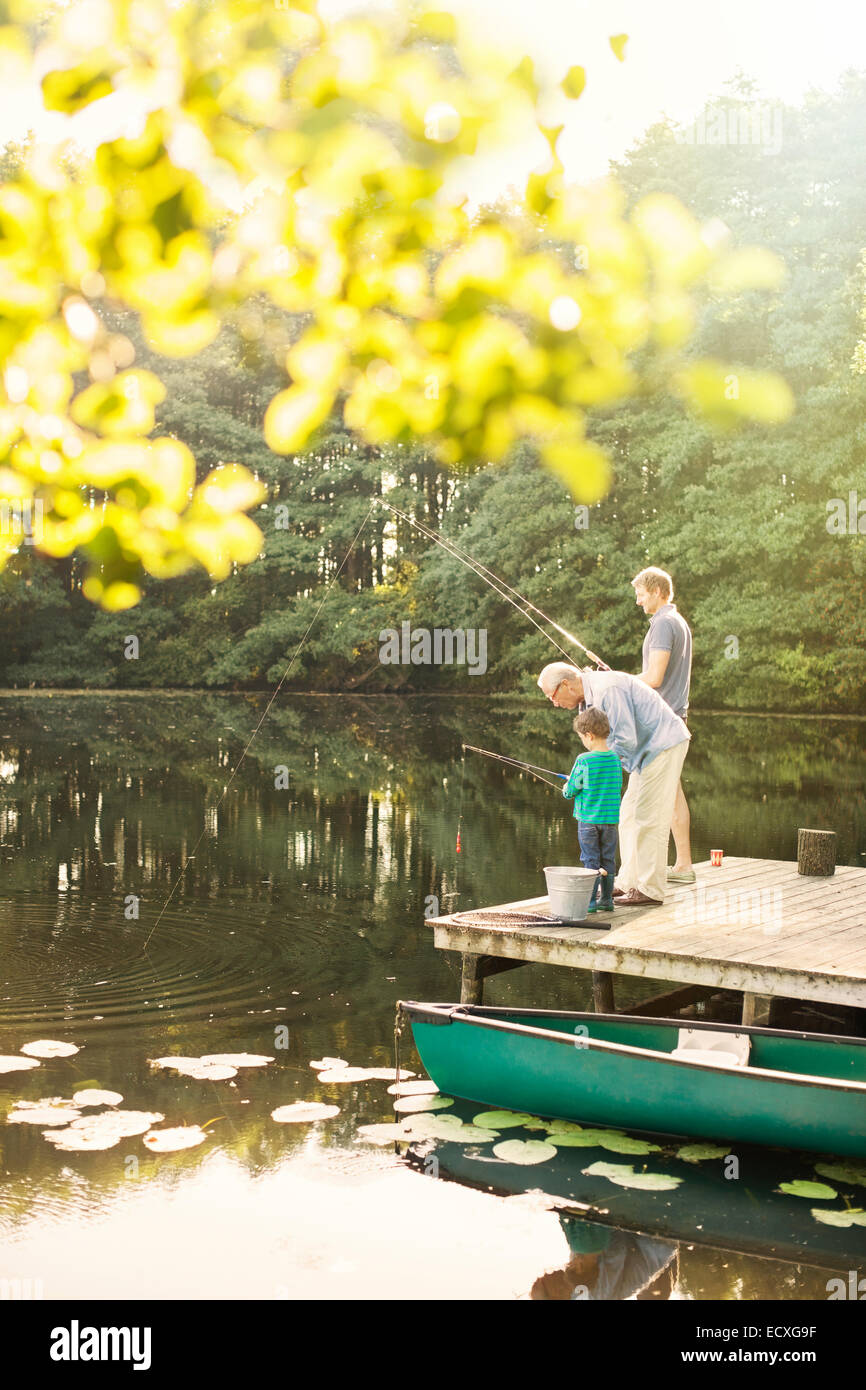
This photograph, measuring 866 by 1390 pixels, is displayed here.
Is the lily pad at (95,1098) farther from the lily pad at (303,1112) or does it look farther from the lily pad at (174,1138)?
Answer: the lily pad at (303,1112)

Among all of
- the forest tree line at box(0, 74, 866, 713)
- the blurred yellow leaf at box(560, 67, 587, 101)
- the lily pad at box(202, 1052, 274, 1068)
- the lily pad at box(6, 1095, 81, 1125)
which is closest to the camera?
the blurred yellow leaf at box(560, 67, 587, 101)

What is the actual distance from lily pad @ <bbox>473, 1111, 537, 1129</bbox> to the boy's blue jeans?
4.12 feet

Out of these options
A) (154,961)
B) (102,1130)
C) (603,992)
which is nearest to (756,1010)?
(603,992)

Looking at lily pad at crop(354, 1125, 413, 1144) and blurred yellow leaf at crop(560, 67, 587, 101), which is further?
lily pad at crop(354, 1125, 413, 1144)

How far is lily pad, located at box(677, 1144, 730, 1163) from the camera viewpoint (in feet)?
19.9

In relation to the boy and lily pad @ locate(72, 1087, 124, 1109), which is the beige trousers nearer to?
the boy

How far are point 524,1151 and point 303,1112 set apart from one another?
3.40 ft

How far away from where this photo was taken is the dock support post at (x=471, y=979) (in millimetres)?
7312

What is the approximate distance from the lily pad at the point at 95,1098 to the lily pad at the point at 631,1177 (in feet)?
7.05

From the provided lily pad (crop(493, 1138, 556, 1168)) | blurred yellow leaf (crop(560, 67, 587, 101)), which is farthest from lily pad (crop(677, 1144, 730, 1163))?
blurred yellow leaf (crop(560, 67, 587, 101))

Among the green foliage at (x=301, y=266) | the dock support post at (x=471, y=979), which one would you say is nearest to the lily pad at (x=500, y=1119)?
the dock support post at (x=471, y=979)

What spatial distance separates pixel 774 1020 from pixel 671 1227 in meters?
2.45

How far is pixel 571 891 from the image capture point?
23.2 feet
